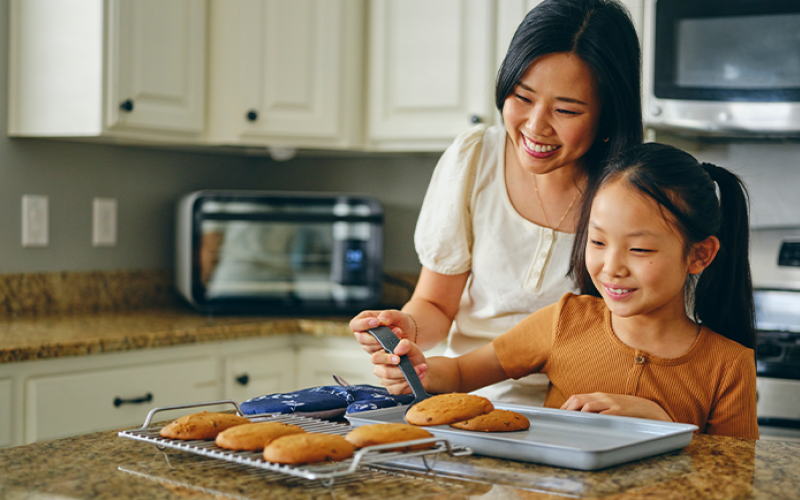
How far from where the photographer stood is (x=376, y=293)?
2.48 metres

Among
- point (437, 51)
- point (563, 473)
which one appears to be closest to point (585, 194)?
point (563, 473)

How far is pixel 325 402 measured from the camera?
0.94m

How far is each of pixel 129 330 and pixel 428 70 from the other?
116 cm

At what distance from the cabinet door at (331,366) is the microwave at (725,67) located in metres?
1.03

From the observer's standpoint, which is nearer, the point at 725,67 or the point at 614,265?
the point at 614,265

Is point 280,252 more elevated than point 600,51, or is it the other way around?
point 600,51

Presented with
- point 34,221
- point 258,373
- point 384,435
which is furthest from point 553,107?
point 34,221

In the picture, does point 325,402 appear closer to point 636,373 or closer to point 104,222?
point 636,373

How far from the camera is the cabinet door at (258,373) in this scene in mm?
2197

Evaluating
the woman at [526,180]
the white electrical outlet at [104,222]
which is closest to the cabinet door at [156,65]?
the white electrical outlet at [104,222]

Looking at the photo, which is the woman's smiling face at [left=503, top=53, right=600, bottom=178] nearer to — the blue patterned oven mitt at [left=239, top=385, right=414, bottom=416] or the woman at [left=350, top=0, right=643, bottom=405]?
the woman at [left=350, top=0, right=643, bottom=405]

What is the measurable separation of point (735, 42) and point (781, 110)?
8.0 inches

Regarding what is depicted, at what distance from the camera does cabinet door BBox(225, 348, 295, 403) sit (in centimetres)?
220

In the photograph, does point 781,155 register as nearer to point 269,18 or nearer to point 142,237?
point 269,18
